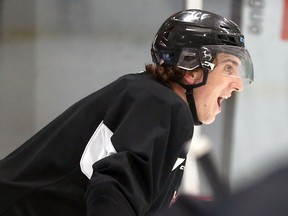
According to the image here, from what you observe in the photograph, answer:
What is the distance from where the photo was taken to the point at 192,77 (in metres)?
1.17

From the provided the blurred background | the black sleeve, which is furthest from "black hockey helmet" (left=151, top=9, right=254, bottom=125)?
the blurred background

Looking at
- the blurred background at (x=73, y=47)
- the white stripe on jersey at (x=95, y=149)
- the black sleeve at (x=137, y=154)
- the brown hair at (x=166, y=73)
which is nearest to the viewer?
the black sleeve at (x=137, y=154)

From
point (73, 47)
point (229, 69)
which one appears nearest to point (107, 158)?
point (229, 69)

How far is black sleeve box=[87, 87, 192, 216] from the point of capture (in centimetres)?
92

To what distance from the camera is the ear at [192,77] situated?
1.17 metres

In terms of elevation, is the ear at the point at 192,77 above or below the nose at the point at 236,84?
above

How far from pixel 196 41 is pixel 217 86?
0.10 m

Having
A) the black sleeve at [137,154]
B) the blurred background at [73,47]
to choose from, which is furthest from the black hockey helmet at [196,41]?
the blurred background at [73,47]

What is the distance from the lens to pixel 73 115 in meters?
1.10

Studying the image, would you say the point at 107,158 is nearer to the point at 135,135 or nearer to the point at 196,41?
the point at 135,135

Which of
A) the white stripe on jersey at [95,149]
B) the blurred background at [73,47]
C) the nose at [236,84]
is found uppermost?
the nose at [236,84]

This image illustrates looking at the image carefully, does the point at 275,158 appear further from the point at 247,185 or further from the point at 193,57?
the point at 193,57

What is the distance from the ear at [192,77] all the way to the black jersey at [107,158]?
9cm

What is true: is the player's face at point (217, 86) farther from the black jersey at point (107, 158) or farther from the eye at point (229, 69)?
the black jersey at point (107, 158)
